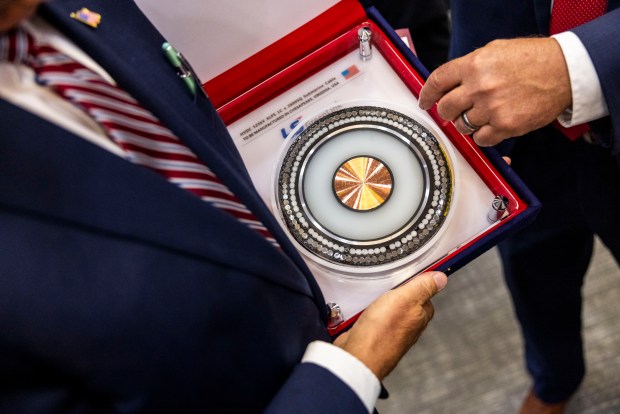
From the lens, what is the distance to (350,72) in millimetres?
975

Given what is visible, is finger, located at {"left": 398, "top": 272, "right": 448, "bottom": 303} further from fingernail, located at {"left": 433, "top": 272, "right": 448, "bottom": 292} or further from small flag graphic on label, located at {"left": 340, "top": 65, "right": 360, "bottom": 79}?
small flag graphic on label, located at {"left": 340, "top": 65, "right": 360, "bottom": 79}

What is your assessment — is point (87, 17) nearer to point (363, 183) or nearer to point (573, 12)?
point (363, 183)

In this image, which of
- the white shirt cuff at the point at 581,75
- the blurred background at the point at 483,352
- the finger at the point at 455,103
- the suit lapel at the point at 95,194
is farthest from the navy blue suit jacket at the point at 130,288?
the blurred background at the point at 483,352

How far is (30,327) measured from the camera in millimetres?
559

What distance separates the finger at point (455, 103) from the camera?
2.76 ft

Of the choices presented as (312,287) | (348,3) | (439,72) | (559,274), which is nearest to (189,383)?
(312,287)

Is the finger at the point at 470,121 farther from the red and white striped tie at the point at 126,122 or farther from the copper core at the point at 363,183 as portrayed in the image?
the red and white striped tie at the point at 126,122

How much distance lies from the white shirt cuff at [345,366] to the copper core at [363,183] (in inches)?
8.4

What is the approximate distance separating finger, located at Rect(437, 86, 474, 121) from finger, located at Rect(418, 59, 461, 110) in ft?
0.04

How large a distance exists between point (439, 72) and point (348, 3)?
24cm

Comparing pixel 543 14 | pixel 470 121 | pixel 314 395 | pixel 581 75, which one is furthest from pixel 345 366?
pixel 543 14

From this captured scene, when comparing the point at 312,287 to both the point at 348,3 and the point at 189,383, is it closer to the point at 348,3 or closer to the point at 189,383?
the point at 189,383

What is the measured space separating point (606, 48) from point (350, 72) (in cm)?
37

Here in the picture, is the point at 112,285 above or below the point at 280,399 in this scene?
above
